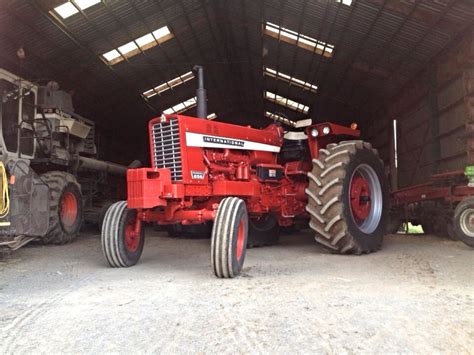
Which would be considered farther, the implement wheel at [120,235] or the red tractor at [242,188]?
the implement wheel at [120,235]

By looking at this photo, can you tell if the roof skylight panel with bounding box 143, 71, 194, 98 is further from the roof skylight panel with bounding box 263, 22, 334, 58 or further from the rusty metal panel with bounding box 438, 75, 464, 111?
the rusty metal panel with bounding box 438, 75, 464, 111

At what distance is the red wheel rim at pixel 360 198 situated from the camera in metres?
7.01

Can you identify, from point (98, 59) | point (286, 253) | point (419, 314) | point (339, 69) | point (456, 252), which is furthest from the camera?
point (339, 69)

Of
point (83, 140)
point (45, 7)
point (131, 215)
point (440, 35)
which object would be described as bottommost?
point (131, 215)

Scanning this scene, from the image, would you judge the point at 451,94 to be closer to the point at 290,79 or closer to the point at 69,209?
the point at 290,79

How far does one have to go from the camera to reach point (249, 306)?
3.70m

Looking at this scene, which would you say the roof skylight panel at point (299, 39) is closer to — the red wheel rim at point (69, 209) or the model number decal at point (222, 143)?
the model number decal at point (222, 143)

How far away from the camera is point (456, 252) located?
6.60m

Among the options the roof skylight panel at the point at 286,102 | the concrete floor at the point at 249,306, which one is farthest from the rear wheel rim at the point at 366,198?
the roof skylight panel at the point at 286,102

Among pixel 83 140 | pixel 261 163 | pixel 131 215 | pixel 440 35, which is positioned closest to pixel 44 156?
pixel 83 140

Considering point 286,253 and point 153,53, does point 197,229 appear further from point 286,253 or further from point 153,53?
point 153,53

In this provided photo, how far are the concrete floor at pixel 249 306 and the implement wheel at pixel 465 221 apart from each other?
2.77ft

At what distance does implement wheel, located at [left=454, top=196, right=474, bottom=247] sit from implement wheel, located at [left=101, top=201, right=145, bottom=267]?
A: 4999mm

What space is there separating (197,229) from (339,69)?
23.7 feet
